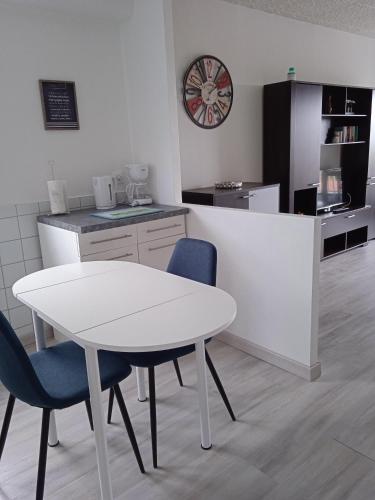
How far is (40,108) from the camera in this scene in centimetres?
292

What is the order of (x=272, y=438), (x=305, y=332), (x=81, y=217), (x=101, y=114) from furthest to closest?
(x=101, y=114) → (x=81, y=217) → (x=305, y=332) → (x=272, y=438)

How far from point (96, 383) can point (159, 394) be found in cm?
101

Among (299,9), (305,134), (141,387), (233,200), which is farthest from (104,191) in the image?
(299,9)

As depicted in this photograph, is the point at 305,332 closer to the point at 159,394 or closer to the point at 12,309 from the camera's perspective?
the point at 159,394

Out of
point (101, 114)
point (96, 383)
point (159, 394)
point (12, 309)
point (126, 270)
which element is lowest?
point (159, 394)

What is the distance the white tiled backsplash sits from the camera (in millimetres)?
2877

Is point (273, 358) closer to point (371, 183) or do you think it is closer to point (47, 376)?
point (47, 376)

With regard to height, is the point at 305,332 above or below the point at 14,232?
below

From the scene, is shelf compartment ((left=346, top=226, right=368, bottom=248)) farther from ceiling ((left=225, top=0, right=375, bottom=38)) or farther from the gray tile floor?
the gray tile floor

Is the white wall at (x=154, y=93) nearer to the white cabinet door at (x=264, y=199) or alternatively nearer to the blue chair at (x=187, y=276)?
the white cabinet door at (x=264, y=199)

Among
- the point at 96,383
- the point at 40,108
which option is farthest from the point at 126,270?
the point at 40,108

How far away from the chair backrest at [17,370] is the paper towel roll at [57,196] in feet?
5.40

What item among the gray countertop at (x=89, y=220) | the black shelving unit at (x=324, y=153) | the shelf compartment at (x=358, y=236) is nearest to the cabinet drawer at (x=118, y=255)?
the gray countertop at (x=89, y=220)

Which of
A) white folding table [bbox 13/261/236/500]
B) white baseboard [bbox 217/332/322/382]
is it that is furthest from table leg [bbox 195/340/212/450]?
white baseboard [bbox 217/332/322/382]
